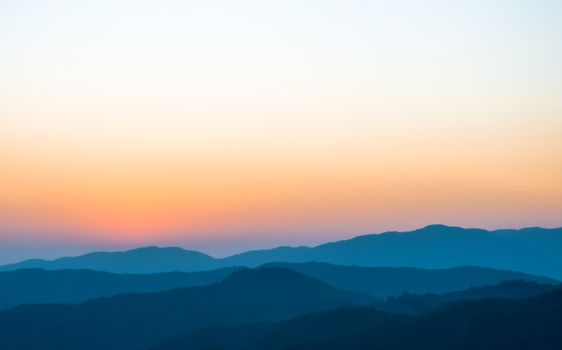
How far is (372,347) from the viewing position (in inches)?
2366

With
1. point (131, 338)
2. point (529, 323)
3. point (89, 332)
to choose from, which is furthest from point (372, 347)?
point (89, 332)

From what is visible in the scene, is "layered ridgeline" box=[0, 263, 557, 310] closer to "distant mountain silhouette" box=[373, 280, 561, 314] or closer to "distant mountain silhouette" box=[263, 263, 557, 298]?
"distant mountain silhouette" box=[263, 263, 557, 298]

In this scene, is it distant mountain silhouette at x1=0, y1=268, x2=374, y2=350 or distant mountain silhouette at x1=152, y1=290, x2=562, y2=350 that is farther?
distant mountain silhouette at x1=0, y1=268, x2=374, y2=350

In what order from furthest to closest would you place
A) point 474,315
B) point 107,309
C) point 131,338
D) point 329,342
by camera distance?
point 107,309 < point 131,338 < point 329,342 < point 474,315

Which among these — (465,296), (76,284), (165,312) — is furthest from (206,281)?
(465,296)

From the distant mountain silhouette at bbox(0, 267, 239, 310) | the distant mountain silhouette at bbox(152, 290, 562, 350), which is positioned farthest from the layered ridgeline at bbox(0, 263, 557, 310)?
the distant mountain silhouette at bbox(152, 290, 562, 350)

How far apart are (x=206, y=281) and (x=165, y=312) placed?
6933 cm

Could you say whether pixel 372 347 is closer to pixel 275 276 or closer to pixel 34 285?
pixel 275 276

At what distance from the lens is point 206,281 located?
555 ft

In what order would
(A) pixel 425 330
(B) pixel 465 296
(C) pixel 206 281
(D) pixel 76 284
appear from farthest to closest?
(C) pixel 206 281, (D) pixel 76 284, (B) pixel 465 296, (A) pixel 425 330

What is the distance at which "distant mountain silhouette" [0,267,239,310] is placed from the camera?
151 meters

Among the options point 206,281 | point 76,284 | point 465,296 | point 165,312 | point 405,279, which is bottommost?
point 465,296

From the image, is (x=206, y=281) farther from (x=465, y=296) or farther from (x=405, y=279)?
(x=465, y=296)

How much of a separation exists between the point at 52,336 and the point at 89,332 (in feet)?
16.0
